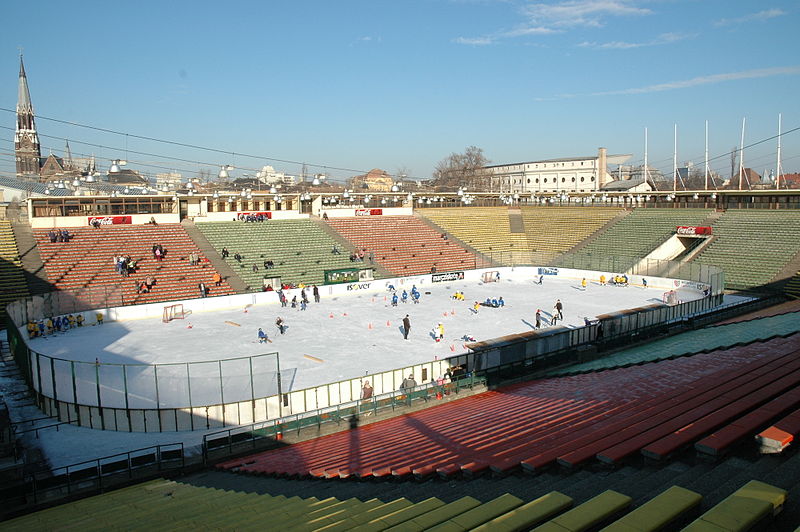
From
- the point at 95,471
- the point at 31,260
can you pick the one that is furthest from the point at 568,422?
the point at 31,260

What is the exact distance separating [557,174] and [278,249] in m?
104

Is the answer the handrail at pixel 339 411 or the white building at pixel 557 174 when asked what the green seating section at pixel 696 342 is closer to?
the handrail at pixel 339 411

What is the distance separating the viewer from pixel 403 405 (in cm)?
1684

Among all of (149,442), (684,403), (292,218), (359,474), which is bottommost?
(149,442)

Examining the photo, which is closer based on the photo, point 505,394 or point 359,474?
point 359,474

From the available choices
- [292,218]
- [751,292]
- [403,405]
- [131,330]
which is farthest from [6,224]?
[751,292]

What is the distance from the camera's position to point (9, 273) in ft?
109

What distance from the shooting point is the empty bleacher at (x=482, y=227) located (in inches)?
2175

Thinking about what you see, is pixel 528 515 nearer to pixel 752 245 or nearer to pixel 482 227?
pixel 752 245

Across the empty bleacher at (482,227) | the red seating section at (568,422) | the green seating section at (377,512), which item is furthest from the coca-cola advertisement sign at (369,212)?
the green seating section at (377,512)

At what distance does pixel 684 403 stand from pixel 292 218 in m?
46.2

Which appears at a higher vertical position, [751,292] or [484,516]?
[484,516]

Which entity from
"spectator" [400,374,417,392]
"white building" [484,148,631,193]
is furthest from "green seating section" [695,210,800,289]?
"white building" [484,148,631,193]

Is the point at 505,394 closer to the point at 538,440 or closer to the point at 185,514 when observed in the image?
the point at 538,440
